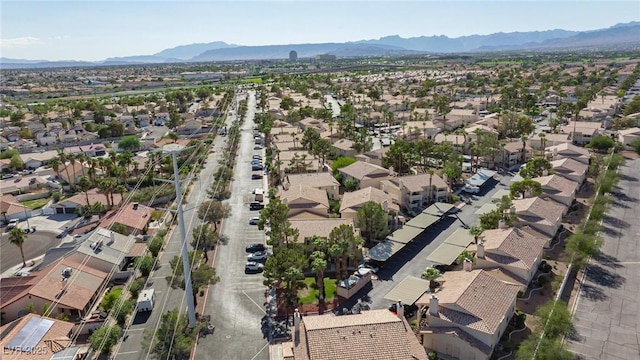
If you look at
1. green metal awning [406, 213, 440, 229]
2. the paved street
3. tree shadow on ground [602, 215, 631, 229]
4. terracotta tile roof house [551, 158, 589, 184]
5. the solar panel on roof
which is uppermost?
terracotta tile roof house [551, 158, 589, 184]

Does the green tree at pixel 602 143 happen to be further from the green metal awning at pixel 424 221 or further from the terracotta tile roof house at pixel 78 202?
the terracotta tile roof house at pixel 78 202

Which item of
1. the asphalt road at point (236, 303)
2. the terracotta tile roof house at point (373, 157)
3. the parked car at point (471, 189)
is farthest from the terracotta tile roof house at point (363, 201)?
the terracotta tile roof house at point (373, 157)

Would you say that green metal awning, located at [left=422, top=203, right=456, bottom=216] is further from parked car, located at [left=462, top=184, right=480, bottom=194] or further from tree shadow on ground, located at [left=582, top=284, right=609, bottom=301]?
tree shadow on ground, located at [left=582, top=284, right=609, bottom=301]

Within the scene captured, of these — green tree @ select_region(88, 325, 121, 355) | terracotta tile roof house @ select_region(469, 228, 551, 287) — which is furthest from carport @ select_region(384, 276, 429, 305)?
green tree @ select_region(88, 325, 121, 355)

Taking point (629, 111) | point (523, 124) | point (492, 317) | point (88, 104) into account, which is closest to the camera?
point (492, 317)

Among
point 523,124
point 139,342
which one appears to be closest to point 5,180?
point 139,342

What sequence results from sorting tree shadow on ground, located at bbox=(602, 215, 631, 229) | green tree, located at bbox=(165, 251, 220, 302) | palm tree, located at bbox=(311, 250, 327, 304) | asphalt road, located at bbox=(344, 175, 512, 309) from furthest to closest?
1. tree shadow on ground, located at bbox=(602, 215, 631, 229)
2. asphalt road, located at bbox=(344, 175, 512, 309)
3. palm tree, located at bbox=(311, 250, 327, 304)
4. green tree, located at bbox=(165, 251, 220, 302)

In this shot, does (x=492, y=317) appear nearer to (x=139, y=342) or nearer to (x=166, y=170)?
(x=139, y=342)

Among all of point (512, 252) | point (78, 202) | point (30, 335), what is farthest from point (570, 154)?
point (78, 202)
